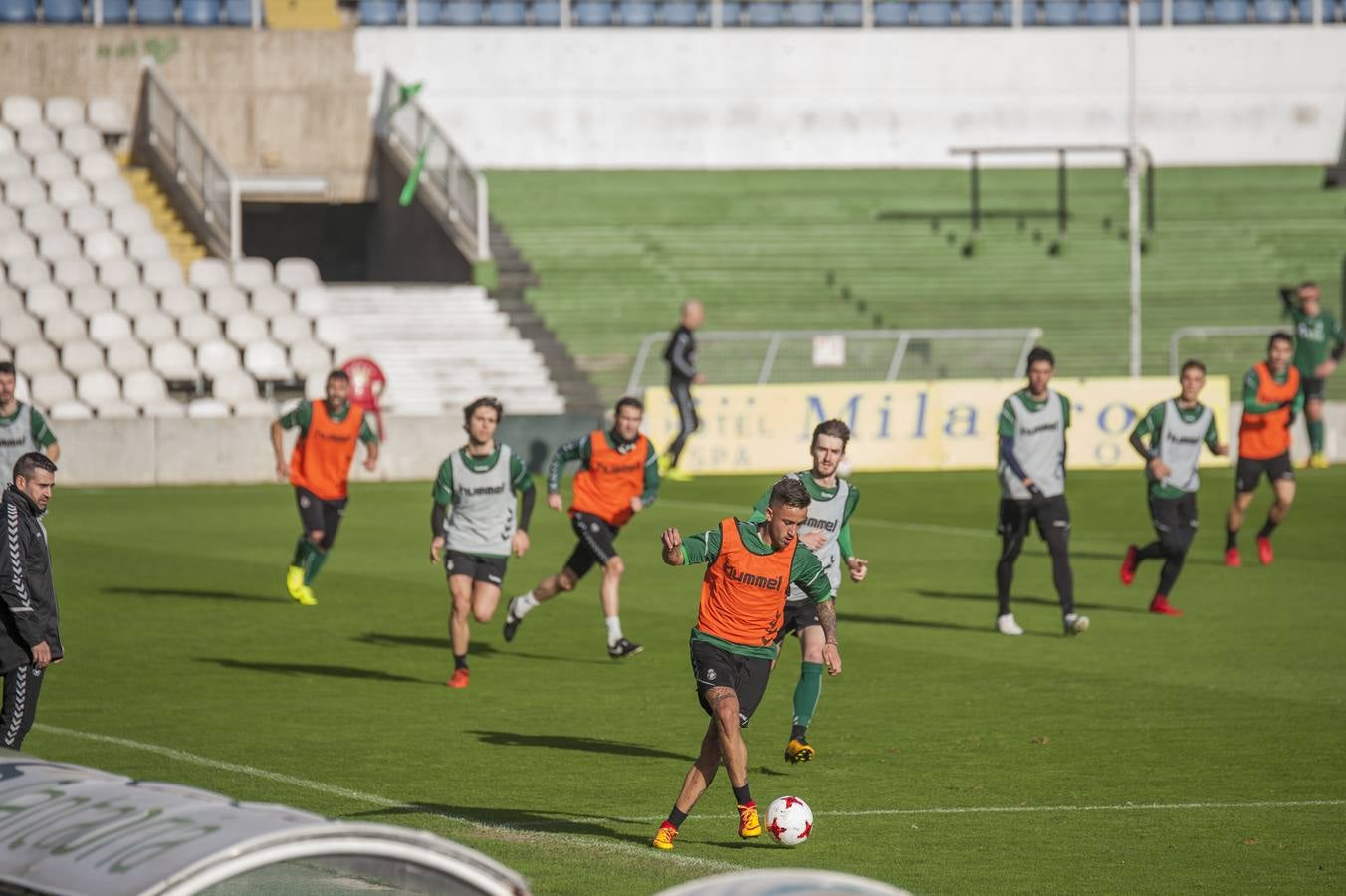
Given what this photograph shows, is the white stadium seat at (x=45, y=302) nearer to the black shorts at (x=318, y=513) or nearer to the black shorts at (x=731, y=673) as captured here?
the black shorts at (x=318, y=513)

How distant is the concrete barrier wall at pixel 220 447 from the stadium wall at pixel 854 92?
14.3m

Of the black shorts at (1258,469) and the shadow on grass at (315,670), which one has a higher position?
the black shorts at (1258,469)

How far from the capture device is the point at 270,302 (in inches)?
1362

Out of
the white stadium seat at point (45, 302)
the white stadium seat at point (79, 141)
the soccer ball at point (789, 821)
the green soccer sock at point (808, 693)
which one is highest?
the white stadium seat at point (79, 141)

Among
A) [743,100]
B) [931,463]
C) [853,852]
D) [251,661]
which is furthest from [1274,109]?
[853,852]

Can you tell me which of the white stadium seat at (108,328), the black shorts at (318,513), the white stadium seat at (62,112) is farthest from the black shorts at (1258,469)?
the white stadium seat at (62,112)

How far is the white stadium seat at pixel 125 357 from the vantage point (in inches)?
1271

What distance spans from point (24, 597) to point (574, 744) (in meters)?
3.70

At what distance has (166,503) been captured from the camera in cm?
2738

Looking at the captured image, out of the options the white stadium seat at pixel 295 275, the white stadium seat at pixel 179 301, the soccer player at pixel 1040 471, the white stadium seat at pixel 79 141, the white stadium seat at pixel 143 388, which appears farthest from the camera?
the white stadium seat at pixel 79 141

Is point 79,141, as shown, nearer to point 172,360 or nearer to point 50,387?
point 172,360

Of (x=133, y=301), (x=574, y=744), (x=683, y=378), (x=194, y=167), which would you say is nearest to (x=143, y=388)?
(x=133, y=301)

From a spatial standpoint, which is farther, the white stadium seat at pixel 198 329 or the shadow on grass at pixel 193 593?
the white stadium seat at pixel 198 329

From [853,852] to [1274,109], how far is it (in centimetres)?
4181
